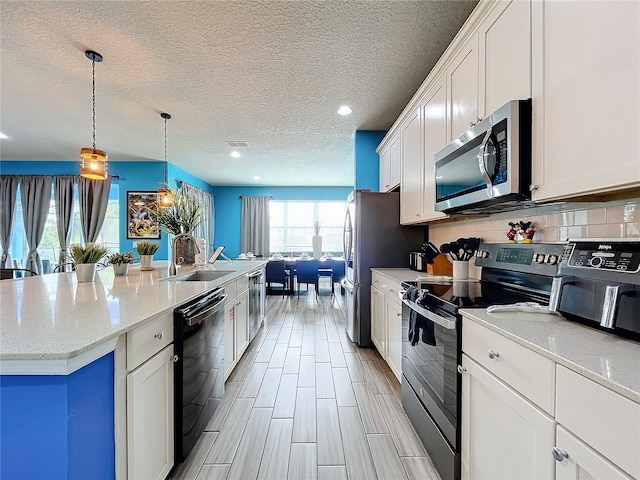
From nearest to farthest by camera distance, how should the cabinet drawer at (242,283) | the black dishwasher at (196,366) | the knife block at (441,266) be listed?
the black dishwasher at (196,366)
the knife block at (441,266)
the cabinet drawer at (242,283)

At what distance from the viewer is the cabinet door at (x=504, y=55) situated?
125cm

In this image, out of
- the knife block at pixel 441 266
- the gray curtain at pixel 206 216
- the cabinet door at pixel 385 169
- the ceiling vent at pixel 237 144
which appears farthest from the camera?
the gray curtain at pixel 206 216

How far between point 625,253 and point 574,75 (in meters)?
0.63

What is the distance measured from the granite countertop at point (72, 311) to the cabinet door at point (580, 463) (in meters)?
1.30

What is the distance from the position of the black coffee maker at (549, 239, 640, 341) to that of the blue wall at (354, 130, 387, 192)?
2.89m

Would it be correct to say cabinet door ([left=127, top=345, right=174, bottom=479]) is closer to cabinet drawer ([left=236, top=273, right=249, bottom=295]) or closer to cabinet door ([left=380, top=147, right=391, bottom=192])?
cabinet drawer ([left=236, top=273, right=249, bottom=295])

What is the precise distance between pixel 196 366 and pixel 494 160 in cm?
180

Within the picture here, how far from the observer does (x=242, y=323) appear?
2752 mm

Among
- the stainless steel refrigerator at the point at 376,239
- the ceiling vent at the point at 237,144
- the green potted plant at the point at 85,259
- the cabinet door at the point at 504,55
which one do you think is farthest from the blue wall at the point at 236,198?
the cabinet door at the point at 504,55

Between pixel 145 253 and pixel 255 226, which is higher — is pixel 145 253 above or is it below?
below

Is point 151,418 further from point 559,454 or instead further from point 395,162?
point 395,162

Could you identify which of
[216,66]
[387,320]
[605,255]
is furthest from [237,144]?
[605,255]

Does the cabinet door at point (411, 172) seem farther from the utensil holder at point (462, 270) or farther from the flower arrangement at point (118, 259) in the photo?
the flower arrangement at point (118, 259)

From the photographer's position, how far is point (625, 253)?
2.91ft
